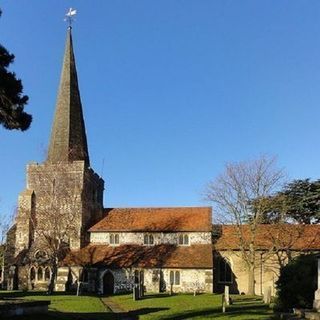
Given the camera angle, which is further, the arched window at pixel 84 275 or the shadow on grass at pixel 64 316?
the arched window at pixel 84 275

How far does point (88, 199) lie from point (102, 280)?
8917 mm

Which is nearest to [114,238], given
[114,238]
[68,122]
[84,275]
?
[114,238]

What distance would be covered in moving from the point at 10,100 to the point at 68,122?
3505cm

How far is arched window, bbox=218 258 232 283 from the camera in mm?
45125

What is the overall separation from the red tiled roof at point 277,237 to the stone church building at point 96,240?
0.33 ft

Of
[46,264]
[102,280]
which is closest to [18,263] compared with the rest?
[46,264]

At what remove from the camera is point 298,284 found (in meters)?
22.0

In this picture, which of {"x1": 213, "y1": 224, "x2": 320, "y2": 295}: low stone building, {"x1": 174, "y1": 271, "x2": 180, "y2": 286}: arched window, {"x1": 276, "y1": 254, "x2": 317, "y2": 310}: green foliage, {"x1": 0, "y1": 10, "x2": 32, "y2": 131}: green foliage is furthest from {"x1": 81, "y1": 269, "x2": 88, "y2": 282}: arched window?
{"x1": 0, "y1": 10, "x2": 32, "y2": 131}: green foliage

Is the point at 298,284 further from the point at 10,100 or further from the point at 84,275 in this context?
the point at 84,275

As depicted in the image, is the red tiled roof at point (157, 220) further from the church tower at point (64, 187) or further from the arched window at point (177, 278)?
the arched window at point (177, 278)

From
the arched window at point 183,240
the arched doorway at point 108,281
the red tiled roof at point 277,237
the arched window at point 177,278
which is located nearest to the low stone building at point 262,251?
the red tiled roof at point 277,237

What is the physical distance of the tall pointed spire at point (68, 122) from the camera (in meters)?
50.8

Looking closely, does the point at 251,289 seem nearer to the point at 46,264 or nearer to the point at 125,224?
the point at 125,224

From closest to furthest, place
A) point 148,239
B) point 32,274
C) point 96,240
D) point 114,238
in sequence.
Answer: point 32,274 < point 148,239 < point 114,238 < point 96,240
